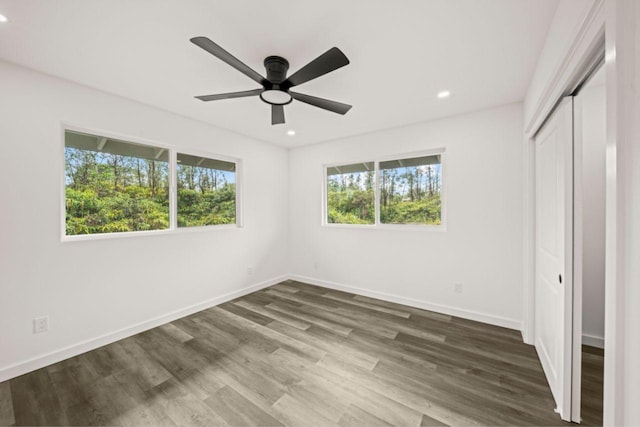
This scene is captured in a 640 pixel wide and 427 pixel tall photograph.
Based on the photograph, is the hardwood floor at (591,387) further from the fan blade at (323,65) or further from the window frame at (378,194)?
the fan blade at (323,65)

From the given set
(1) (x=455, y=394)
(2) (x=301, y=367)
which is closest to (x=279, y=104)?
(2) (x=301, y=367)

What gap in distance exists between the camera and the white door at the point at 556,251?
1.49m

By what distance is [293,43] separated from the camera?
1.70m

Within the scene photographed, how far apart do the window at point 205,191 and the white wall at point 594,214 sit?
13.7 ft

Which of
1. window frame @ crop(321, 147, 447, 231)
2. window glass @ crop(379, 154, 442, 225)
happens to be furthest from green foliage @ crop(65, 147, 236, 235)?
window glass @ crop(379, 154, 442, 225)

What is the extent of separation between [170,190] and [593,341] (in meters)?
4.80

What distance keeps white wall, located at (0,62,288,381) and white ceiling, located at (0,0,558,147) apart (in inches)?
10.3

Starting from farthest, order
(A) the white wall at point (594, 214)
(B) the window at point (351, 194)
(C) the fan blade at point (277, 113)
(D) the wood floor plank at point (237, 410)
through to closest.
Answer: (B) the window at point (351, 194), (A) the white wall at point (594, 214), (C) the fan blade at point (277, 113), (D) the wood floor plank at point (237, 410)

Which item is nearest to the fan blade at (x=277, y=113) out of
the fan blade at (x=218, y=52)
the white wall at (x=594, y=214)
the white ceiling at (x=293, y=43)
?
the white ceiling at (x=293, y=43)

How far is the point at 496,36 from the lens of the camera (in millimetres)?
1642

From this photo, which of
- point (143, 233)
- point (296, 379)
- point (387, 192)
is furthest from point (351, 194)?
point (143, 233)

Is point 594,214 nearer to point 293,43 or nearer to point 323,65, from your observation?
point 323,65

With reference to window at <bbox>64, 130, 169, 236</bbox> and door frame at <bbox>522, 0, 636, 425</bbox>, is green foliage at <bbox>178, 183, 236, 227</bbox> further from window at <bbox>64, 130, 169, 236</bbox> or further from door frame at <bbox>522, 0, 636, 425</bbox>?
door frame at <bbox>522, 0, 636, 425</bbox>

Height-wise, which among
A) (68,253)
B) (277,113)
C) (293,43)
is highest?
(293,43)
